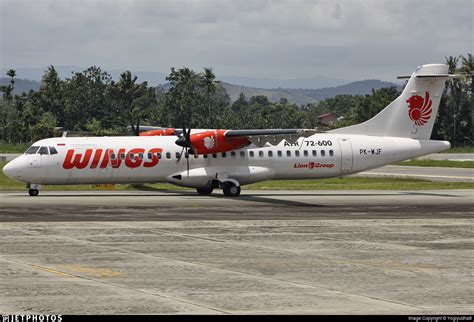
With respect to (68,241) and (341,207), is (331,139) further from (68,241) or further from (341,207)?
(68,241)

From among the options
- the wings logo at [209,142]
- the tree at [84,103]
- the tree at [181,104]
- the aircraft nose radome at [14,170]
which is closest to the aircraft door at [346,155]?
the wings logo at [209,142]

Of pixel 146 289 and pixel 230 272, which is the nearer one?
pixel 146 289

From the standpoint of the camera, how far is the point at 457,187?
48750 millimetres

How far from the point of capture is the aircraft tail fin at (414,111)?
4344 cm

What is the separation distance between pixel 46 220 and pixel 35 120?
332 feet

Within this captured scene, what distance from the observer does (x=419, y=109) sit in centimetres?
4362

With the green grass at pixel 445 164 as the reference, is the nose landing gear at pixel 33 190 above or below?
below

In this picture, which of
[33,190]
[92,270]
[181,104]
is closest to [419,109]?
[33,190]

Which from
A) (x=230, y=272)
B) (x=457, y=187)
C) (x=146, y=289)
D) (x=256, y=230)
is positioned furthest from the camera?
(x=457, y=187)

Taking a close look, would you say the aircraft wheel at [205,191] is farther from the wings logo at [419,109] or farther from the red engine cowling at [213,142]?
the wings logo at [419,109]

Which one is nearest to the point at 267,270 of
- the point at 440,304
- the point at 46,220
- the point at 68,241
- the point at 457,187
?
the point at 440,304

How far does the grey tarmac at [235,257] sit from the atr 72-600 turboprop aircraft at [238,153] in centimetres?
308

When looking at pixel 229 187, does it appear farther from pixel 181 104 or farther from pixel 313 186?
pixel 181 104

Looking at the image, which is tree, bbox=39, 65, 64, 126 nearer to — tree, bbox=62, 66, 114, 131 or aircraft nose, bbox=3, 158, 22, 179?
tree, bbox=62, 66, 114, 131
